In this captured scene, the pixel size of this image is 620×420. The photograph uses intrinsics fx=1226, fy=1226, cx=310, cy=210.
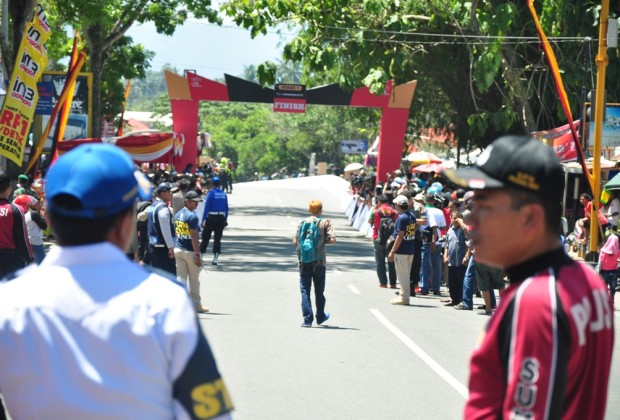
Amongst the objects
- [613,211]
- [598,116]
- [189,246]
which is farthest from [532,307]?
[613,211]

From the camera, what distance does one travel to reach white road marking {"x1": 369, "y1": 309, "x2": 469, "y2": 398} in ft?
36.9

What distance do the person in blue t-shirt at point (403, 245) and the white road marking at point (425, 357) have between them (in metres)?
1.35

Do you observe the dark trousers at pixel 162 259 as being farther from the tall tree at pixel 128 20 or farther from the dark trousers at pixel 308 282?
the tall tree at pixel 128 20

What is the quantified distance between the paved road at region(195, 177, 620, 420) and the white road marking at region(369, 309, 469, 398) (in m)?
0.01

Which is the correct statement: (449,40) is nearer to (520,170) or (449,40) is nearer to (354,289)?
(354,289)

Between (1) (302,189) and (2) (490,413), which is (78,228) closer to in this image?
(2) (490,413)

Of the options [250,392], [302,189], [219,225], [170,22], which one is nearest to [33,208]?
[250,392]

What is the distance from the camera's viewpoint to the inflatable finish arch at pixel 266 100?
148 feet

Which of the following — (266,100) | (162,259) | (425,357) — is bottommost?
(425,357)

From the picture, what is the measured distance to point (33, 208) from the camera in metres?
16.1

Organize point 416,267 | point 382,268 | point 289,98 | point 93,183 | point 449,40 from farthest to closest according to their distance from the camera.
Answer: point 289,98 → point 449,40 → point 382,268 → point 416,267 → point 93,183

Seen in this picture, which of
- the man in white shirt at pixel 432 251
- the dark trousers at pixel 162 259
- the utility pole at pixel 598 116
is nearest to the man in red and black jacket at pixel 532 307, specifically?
the dark trousers at pixel 162 259

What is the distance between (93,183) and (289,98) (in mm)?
43273

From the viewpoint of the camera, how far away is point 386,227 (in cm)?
2092
